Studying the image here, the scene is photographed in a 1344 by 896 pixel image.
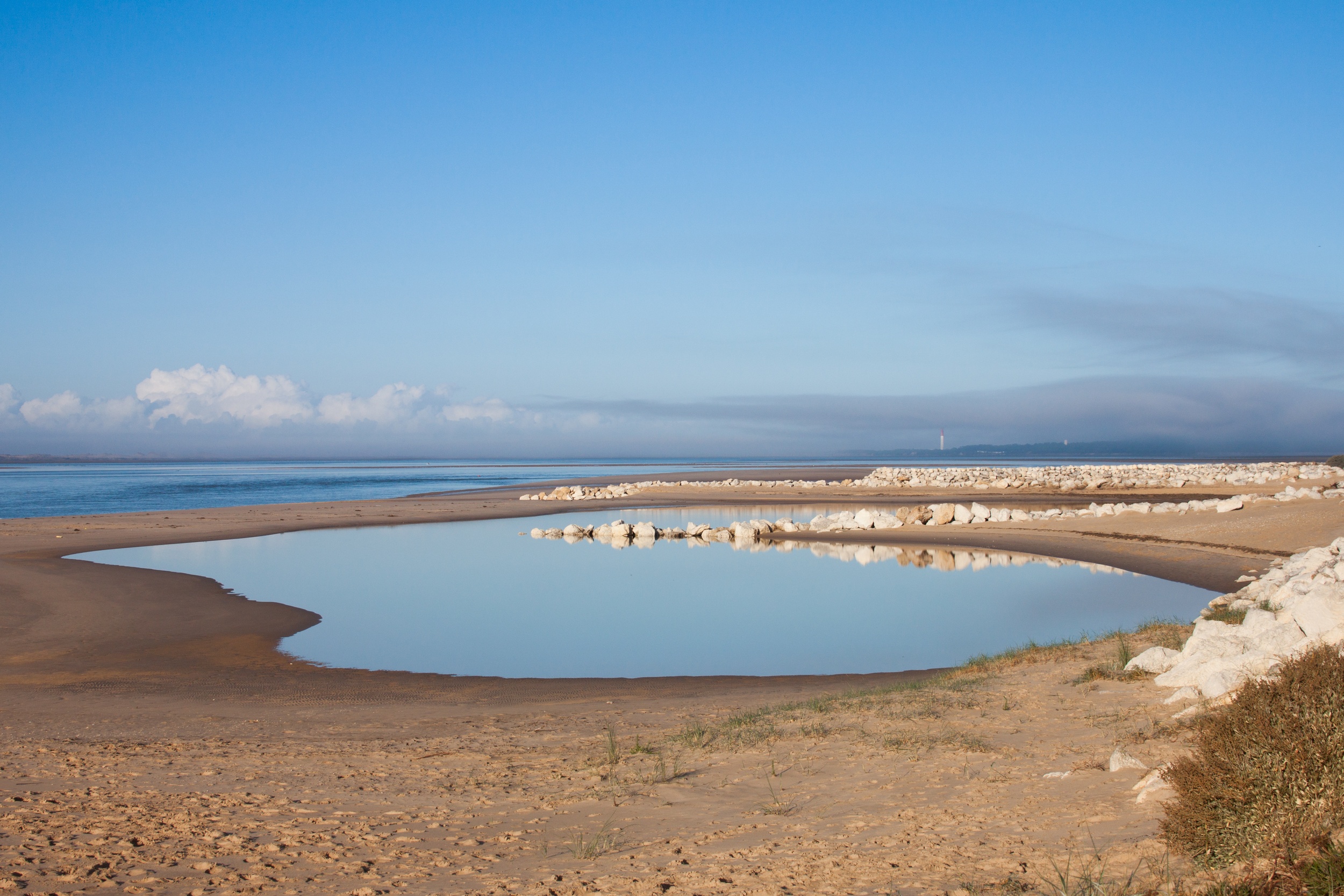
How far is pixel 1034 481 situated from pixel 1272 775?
A: 50637mm

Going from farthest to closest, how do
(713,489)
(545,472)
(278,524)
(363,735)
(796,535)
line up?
(545,472) → (713,489) → (278,524) → (796,535) → (363,735)

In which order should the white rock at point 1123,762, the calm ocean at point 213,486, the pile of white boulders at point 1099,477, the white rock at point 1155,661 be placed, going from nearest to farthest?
the white rock at point 1123,762, the white rock at point 1155,661, the calm ocean at point 213,486, the pile of white boulders at point 1099,477

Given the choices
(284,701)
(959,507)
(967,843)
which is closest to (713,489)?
(959,507)

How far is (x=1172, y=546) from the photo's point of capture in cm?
2222

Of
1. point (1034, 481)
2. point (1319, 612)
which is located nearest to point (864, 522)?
point (1319, 612)

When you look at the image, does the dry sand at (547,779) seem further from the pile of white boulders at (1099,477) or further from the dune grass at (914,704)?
the pile of white boulders at (1099,477)

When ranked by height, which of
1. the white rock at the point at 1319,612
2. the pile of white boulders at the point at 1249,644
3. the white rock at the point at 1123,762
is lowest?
the white rock at the point at 1123,762

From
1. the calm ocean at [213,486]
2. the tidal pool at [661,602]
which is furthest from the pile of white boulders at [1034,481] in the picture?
the tidal pool at [661,602]

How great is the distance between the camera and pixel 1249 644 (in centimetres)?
715

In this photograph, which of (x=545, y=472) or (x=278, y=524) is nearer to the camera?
(x=278, y=524)

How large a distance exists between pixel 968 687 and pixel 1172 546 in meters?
16.2

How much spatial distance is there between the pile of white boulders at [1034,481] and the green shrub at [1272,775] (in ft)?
136

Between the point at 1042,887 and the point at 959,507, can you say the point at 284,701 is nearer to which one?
the point at 1042,887

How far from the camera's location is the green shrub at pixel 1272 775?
3814 millimetres
